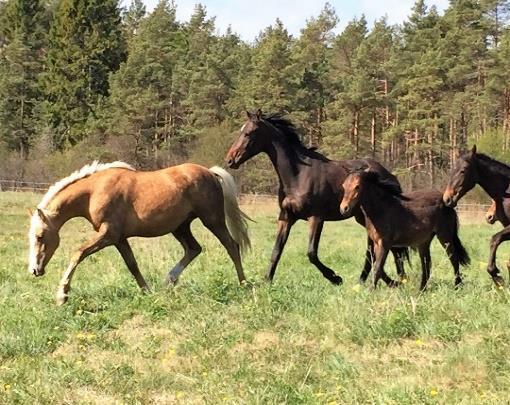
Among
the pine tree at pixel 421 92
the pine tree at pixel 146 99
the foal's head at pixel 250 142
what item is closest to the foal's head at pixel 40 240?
the foal's head at pixel 250 142

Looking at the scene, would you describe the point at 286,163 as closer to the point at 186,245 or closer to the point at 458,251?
the point at 186,245

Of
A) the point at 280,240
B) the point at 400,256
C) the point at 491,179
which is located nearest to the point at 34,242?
the point at 280,240

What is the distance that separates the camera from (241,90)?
56.8 meters

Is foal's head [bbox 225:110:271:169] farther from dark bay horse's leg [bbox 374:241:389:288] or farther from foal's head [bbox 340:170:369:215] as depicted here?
dark bay horse's leg [bbox 374:241:389:288]

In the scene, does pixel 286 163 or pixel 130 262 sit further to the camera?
pixel 286 163

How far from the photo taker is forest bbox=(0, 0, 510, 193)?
49500 mm

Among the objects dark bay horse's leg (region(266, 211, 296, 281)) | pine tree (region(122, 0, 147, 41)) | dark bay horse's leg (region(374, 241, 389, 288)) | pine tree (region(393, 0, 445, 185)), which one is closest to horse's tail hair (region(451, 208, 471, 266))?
dark bay horse's leg (region(374, 241, 389, 288))

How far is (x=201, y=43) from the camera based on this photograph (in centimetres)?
7031

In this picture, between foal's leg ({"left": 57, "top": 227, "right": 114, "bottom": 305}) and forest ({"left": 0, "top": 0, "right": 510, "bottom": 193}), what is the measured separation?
126 feet

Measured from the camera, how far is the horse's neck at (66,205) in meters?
8.22

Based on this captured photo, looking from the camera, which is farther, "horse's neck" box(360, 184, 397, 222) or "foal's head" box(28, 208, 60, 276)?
"horse's neck" box(360, 184, 397, 222)

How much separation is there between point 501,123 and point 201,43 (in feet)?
109

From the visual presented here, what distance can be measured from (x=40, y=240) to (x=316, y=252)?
11.3ft

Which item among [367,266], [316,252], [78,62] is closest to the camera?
[316,252]
